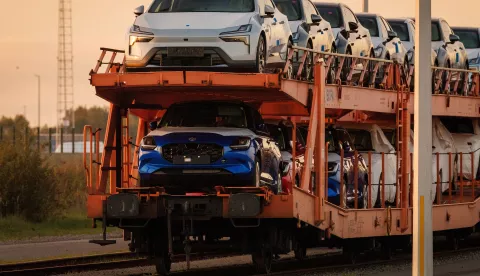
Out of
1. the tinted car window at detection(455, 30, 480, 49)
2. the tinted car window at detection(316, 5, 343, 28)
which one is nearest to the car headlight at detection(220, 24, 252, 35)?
the tinted car window at detection(316, 5, 343, 28)

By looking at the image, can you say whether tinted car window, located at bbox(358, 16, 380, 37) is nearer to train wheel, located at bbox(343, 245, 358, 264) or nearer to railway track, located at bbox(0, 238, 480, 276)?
railway track, located at bbox(0, 238, 480, 276)

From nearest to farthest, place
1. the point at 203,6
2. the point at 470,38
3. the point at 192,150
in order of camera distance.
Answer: the point at 192,150, the point at 203,6, the point at 470,38

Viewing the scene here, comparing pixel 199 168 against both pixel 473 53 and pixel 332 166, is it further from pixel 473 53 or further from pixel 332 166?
pixel 473 53

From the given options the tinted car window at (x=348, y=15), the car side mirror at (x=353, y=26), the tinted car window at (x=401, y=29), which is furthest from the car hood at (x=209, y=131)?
the tinted car window at (x=401, y=29)

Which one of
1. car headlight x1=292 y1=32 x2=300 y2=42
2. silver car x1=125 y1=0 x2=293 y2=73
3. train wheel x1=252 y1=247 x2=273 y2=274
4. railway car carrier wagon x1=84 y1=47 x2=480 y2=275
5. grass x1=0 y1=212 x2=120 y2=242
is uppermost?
car headlight x1=292 y1=32 x2=300 y2=42

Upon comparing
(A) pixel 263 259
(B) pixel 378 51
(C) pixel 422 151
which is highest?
(B) pixel 378 51

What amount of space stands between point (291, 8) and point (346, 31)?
215cm

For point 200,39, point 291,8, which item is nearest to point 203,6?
point 200,39

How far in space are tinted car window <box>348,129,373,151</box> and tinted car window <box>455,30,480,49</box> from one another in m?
11.9

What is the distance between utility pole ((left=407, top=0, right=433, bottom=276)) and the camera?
18641 mm

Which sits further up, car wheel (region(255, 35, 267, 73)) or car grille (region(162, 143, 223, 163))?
car wheel (region(255, 35, 267, 73))

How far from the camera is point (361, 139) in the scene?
27156 mm

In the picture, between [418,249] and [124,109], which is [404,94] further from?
[418,249]

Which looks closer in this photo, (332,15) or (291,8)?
(291,8)
